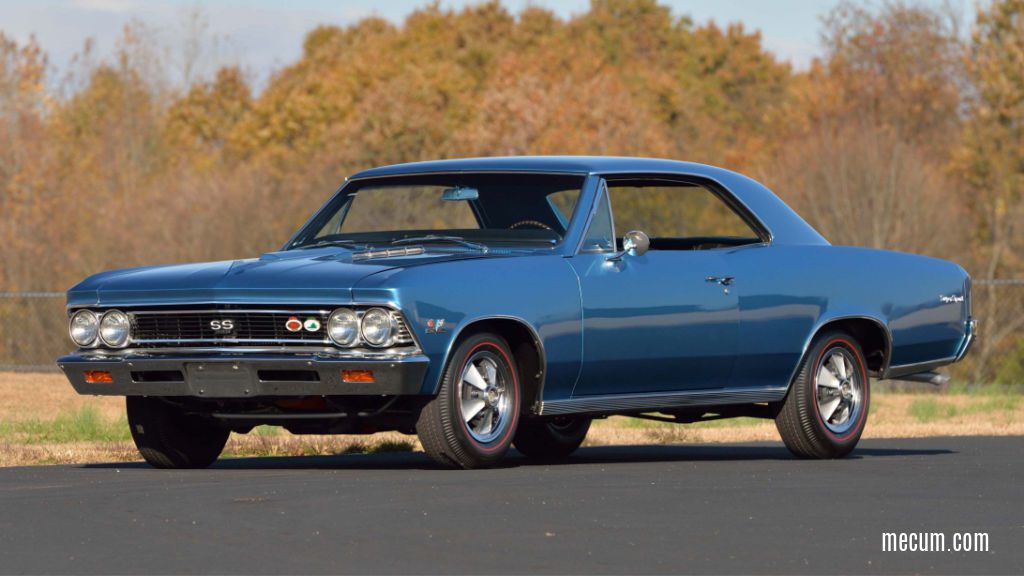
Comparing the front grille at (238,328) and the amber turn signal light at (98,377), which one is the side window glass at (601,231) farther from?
the amber turn signal light at (98,377)

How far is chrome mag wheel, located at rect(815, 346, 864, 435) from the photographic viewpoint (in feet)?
40.0

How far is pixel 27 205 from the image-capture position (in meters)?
47.8

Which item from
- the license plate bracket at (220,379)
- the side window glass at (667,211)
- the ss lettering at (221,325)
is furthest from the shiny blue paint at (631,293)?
the side window glass at (667,211)

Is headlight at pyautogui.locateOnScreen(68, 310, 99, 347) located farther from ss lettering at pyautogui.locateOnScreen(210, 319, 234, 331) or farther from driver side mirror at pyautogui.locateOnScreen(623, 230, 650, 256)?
driver side mirror at pyautogui.locateOnScreen(623, 230, 650, 256)

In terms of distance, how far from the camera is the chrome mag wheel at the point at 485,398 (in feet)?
33.5

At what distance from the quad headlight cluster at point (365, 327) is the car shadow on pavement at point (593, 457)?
1.20 metres

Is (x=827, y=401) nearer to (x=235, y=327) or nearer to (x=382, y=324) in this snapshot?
(x=382, y=324)

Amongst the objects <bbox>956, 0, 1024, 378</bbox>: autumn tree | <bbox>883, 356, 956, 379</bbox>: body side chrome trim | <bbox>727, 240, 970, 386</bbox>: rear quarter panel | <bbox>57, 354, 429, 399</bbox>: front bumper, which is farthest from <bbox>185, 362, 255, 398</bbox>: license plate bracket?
<bbox>956, 0, 1024, 378</bbox>: autumn tree

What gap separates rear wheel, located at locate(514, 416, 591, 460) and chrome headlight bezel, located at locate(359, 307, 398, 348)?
9.20 ft

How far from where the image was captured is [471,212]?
38.4 feet

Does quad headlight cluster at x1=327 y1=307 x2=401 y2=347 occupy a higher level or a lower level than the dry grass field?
higher

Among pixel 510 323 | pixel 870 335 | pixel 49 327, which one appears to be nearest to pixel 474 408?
pixel 510 323

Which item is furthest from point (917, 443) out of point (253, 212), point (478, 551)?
point (253, 212)

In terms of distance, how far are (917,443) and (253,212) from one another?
30.3 metres
